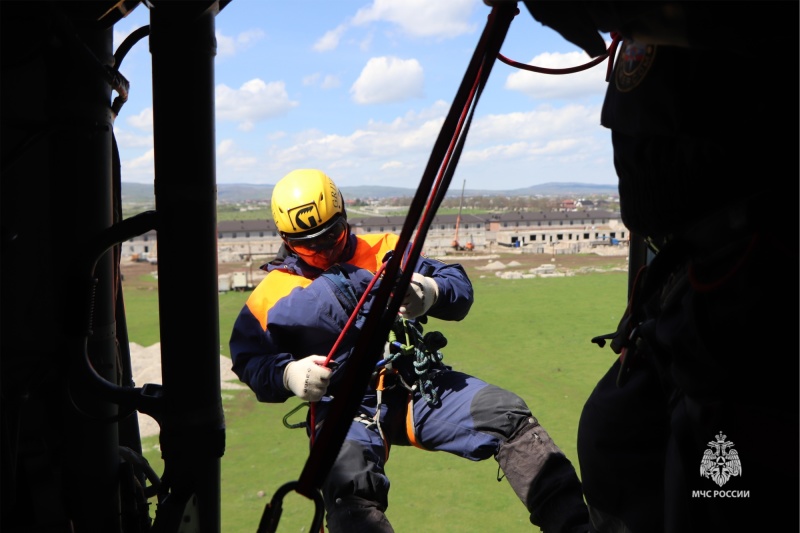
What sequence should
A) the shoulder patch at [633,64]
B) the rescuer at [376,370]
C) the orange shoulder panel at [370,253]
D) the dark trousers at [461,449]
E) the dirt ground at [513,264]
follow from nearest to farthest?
1. the shoulder patch at [633,64]
2. the dark trousers at [461,449]
3. the rescuer at [376,370]
4. the orange shoulder panel at [370,253]
5. the dirt ground at [513,264]

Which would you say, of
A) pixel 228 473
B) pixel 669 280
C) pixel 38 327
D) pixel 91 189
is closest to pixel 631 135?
pixel 669 280

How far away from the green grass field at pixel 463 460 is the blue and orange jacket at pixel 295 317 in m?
0.76

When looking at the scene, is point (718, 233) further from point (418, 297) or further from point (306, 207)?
point (306, 207)

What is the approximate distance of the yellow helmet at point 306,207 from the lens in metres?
2.47

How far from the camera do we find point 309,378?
2.20 meters

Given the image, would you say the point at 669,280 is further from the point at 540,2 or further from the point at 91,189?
the point at 91,189

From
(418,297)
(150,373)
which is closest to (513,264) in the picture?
(150,373)

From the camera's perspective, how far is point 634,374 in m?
1.38

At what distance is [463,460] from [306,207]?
10.6ft

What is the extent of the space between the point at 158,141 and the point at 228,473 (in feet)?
13.4

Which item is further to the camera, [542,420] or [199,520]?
[542,420]

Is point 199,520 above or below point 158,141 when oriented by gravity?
below

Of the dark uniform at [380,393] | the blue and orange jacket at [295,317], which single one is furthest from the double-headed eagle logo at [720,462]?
the blue and orange jacket at [295,317]

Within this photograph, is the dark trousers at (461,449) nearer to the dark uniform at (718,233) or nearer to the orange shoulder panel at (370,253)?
the orange shoulder panel at (370,253)
